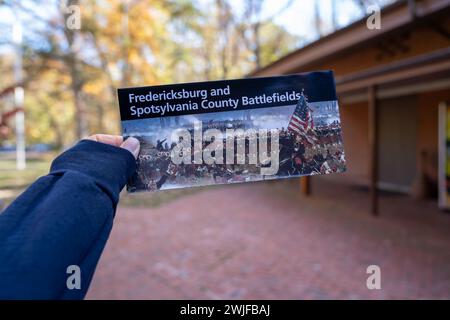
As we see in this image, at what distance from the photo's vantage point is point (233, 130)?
119cm

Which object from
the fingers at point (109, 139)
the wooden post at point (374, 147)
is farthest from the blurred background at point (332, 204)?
the fingers at point (109, 139)

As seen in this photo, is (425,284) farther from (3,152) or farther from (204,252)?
(3,152)

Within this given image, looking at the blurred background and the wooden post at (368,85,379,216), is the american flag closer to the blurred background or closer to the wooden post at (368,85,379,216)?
the blurred background

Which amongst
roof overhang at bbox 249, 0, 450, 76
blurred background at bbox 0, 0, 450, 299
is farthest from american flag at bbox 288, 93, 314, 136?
roof overhang at bbox 249, 0, 450, 76

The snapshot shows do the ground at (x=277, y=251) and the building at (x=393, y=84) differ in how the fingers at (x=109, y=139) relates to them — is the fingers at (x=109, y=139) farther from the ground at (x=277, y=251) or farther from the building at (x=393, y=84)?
the building at (x=393, y=84)

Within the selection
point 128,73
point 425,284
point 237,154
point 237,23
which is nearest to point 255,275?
point 425,284

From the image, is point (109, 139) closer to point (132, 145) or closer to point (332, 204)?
point (132, 145)

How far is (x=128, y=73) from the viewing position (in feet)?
63.4

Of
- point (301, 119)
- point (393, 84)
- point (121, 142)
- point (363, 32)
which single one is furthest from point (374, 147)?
point (121, 142)

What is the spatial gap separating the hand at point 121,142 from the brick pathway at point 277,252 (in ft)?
10.5

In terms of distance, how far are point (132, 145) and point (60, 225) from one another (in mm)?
371

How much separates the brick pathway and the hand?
3203mm

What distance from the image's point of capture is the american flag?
3.95ft

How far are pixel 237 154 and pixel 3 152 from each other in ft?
149
